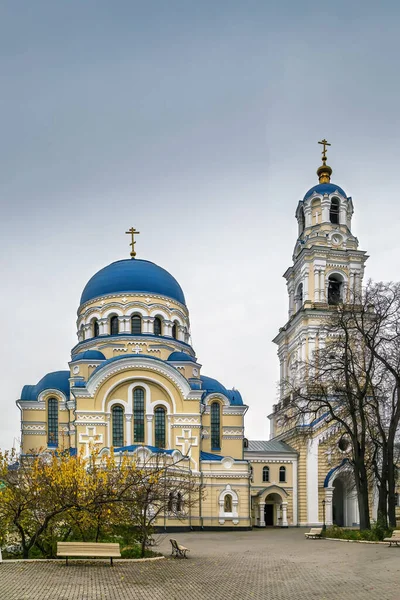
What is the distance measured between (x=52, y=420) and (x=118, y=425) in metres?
5.65

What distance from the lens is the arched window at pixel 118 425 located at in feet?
128

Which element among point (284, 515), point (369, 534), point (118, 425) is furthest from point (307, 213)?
point (369, 534)

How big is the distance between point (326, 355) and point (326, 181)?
24.0 m

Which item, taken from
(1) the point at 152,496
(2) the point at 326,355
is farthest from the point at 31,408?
(1) the point at 152,496

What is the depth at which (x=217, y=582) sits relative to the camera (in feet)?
49.9

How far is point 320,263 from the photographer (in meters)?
48.3

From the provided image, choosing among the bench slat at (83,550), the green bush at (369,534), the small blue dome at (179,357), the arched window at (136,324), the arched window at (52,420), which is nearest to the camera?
the bench slat at (83,550)

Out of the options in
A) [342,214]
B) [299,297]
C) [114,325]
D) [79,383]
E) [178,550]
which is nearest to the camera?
[178,550]

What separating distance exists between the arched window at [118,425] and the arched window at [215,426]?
20.9 feet

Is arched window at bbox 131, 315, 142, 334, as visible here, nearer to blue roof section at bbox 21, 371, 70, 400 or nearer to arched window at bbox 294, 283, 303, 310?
→ blue roof section at bbox 21, 371, 70, 400

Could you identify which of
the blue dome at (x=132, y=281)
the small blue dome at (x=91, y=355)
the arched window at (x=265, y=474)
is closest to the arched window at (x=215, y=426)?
the arched window at (x=265, y=474)

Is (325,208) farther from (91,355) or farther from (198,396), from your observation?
(91,355)

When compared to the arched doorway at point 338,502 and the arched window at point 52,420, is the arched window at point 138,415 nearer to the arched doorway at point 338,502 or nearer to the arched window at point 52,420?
the arched window at point 52,420

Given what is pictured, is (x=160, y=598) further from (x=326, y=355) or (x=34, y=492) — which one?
(x=326, y=355)
